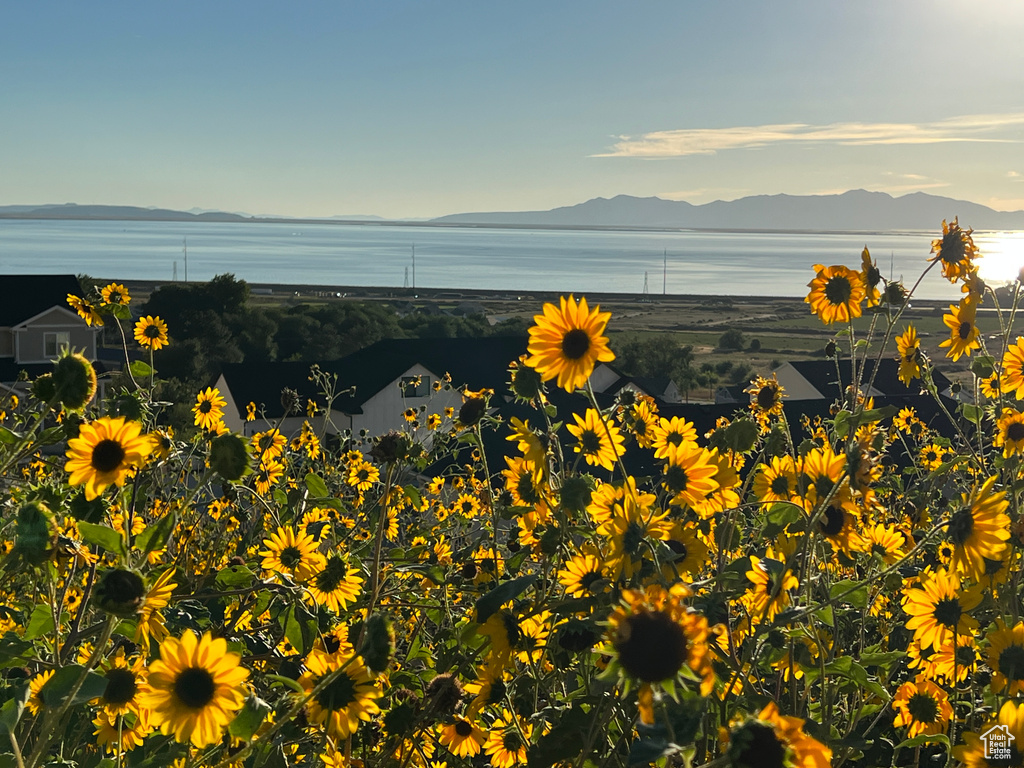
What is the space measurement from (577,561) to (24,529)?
1183 mm

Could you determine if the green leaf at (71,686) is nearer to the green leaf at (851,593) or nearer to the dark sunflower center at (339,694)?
the dark sunflower center at (339,694)

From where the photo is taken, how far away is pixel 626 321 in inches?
4176

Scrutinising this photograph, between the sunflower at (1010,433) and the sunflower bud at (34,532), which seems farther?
the sunflower at (1010,433)

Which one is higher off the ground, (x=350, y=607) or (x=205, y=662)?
(x=205, y=662)

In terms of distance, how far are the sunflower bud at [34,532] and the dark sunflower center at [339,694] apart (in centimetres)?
55

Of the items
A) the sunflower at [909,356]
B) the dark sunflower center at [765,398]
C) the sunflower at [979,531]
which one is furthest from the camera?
the sunflower at [909,356]

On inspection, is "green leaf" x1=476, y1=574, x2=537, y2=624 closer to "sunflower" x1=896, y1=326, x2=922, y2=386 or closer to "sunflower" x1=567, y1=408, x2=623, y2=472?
"sunflower" x1=567, y1=408, x2=623, y2=472

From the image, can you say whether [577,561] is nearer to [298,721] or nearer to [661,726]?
[298,721]

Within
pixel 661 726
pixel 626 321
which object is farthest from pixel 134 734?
pixel 626 321

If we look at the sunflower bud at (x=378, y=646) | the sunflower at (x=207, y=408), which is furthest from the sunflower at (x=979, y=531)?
the sunflower at (x=207, y=408)

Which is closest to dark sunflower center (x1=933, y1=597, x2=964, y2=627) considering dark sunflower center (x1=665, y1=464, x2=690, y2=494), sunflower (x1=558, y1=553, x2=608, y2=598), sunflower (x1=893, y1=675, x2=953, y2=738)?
sunflower (x1=893, y1=675, x2=953, y2=738)

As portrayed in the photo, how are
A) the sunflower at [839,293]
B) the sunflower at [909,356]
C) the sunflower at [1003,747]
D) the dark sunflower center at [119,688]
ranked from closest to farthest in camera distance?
the sunflower at [1003,747]
the dark sunflower center at [119,688]
the sunflower at [839,293]
the sunflower at [909,356]

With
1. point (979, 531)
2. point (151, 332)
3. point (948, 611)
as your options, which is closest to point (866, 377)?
point (151, 332)

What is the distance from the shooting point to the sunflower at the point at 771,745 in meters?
1.11
